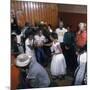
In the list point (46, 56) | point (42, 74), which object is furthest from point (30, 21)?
point (42, 74)

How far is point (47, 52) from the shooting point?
4.46ft

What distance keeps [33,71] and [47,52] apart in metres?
0.16

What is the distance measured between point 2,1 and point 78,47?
60 cm

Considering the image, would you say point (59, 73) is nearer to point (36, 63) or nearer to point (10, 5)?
point (36, 63)

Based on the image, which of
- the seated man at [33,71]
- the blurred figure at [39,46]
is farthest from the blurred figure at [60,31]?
the seated man at [33,71]

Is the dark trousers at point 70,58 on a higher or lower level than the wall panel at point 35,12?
lower

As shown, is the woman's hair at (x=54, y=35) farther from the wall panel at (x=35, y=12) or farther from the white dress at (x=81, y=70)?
the white dress at (x=81, y=70)

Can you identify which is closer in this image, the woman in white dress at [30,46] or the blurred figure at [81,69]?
the woman in white dress at [30,46]

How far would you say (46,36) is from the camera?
1364 mm

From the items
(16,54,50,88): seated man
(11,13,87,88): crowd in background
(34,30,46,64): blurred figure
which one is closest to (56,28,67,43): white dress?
(11,13,87,88): crowd in background

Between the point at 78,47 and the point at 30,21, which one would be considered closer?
the point at 30,21

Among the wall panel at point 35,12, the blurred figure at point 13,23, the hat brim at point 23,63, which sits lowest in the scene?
the hat brim at point 23,63

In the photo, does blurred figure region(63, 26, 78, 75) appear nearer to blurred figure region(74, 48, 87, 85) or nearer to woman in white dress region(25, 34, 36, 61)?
blurred figure region(74, 48, 87, 85)

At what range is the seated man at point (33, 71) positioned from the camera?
1311 millimetres
